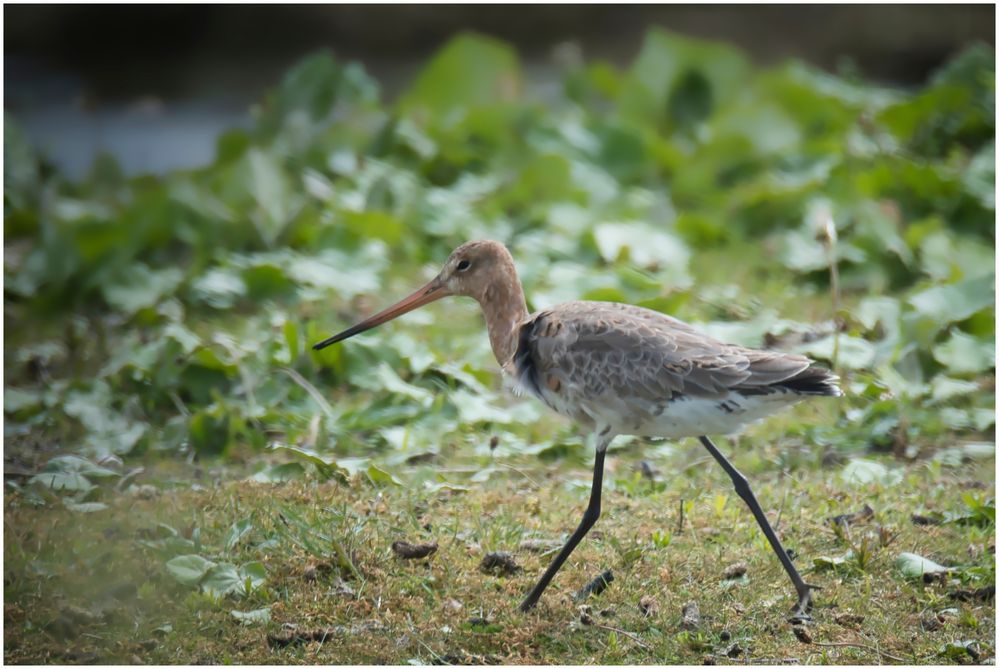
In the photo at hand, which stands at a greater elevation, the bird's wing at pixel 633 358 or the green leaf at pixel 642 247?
the bird's wing at pixel 633 358

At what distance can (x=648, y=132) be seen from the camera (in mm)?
9648

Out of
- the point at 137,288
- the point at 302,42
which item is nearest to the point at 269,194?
the point at 137,288

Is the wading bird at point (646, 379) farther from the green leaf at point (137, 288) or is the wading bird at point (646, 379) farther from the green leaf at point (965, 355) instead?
the green leaf at point (137, 288)

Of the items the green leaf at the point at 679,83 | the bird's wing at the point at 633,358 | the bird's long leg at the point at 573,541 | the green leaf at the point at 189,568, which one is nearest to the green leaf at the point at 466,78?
the green leaf at the point at 679,83

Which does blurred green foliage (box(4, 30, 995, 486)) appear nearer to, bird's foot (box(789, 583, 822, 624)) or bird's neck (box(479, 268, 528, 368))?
bird's neck (box(479, 268, 528, 368))

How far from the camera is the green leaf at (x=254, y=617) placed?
454 centimetres

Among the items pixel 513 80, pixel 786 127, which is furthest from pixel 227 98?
pixel 786 127

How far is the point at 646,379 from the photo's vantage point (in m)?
4.73

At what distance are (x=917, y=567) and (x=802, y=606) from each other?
0.54 metres

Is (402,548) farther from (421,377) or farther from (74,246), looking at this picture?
(74,246)

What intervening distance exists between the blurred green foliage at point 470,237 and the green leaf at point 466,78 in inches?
0.8

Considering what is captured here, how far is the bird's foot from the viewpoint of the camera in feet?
15.0

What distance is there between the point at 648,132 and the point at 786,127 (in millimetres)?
1076

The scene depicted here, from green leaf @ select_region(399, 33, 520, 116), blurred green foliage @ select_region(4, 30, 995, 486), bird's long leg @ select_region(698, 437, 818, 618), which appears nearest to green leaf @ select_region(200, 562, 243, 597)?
blurred green foliage @ select_region(4, 30, 995, 486)
